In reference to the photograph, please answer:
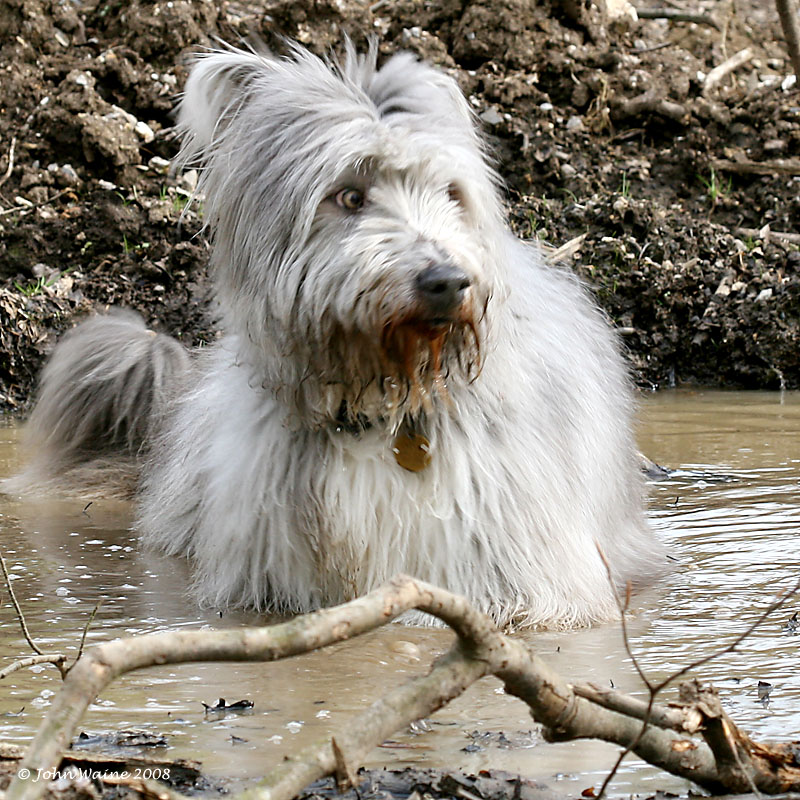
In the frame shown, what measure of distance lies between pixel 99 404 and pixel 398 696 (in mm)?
4242

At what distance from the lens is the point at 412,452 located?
3.79m

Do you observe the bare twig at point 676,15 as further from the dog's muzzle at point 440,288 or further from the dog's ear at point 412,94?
the dog's muzzle at point 440,288

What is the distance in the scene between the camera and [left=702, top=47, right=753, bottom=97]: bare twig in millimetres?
10508

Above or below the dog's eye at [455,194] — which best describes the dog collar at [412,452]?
below

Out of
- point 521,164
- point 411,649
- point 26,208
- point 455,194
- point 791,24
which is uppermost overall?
point 791,24

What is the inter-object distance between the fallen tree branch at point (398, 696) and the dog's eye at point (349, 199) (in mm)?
1867

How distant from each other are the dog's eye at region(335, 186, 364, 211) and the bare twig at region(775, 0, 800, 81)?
48.7 inches

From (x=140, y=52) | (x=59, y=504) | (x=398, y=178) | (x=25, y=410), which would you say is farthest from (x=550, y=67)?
(x=398, y=178)

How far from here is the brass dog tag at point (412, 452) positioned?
378cm

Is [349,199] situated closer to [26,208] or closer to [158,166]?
[26,208]

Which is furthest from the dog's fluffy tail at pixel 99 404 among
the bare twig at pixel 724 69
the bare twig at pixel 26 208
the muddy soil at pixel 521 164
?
the bare twig at pixel 724 69

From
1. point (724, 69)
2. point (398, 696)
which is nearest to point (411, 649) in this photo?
point (398, 696)

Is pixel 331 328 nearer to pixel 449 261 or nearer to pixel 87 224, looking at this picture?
pixel 449 261

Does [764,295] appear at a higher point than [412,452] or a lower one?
higher
